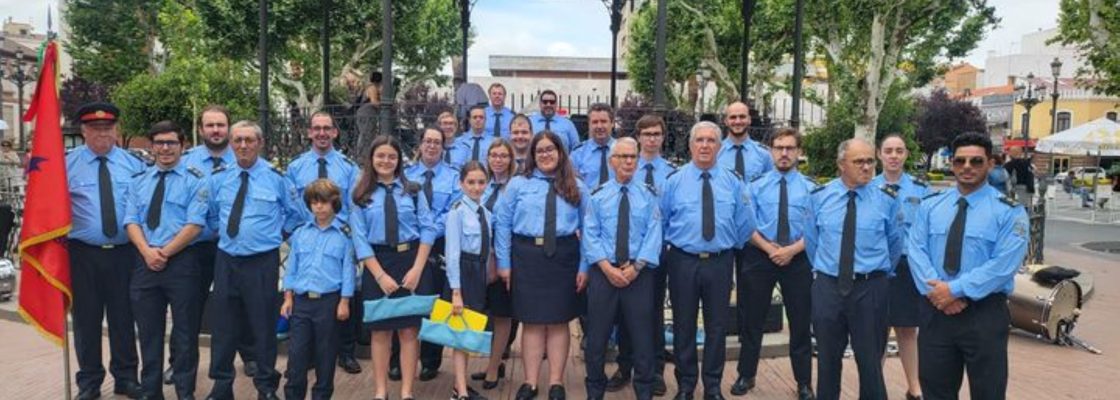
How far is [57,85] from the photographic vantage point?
5.40m

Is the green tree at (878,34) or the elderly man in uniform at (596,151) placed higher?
the green tree at (878,34)

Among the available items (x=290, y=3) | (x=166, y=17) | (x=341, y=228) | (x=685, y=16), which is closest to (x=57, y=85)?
(x=341, y=228)

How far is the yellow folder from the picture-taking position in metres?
5.30

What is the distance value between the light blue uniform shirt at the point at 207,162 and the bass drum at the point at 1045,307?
7.26 meters

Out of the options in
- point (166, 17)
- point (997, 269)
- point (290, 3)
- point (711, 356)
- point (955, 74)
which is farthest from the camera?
point (955, 74)

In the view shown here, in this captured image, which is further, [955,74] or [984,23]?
[955,74]

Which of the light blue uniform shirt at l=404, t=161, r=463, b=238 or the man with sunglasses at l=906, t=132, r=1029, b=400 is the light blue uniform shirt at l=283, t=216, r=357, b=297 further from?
the man with sunglasses at l=906, t=132, r=1029, b=400

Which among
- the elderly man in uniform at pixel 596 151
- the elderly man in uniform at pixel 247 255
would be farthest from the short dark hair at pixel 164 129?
the elderly man in uniform at pixel 596 151

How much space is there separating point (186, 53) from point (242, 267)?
28.8 m

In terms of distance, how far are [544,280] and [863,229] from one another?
2.08 metres

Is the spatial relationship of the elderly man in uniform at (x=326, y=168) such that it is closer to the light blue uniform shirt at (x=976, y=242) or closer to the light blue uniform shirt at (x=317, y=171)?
the light blue uniform shirt at (x=317, y=171)

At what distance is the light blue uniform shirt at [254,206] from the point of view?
527cm

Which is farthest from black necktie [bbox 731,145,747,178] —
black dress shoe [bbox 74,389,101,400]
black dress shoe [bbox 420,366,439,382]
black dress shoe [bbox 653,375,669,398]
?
black dress shoe [bbox 74,389,101,400]

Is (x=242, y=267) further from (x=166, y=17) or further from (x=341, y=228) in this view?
(x=166, y=17)
